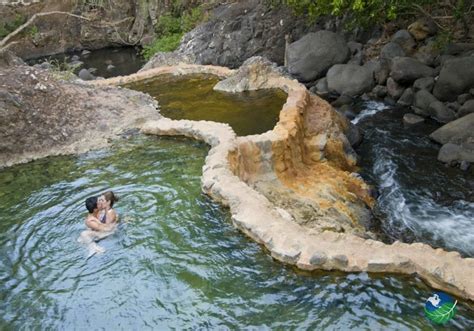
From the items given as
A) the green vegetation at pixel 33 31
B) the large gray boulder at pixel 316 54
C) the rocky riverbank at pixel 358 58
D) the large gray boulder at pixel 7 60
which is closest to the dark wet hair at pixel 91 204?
the large gray boulder at pixel 7 60

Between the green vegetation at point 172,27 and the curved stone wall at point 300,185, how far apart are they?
891 cm

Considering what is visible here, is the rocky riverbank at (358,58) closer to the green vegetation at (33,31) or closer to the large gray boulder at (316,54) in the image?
the large gray boulder at (316,54)

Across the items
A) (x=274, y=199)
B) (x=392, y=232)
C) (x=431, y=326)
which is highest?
(x=431, y=326)

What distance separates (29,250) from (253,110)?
21.5ft

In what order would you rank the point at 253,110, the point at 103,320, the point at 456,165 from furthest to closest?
the point at 253,110, the point at 456,165, the point at 103,320

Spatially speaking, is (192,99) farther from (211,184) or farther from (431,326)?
(431,326)

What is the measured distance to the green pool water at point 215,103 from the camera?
11.1 metres

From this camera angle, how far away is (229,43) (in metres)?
17.8

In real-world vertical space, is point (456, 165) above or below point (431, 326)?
below

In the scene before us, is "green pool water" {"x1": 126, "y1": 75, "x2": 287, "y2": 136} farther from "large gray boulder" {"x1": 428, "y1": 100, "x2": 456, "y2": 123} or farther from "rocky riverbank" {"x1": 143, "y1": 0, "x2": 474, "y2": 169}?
"large gray boulder" {"x1": 428, "y1": 100, "x2": 456, "y2": 123}

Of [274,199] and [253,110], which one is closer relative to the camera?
[274,199]

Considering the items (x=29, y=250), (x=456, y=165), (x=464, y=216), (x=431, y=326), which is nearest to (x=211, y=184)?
(x=29, y=250)

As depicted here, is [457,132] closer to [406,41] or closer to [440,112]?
[440,112]

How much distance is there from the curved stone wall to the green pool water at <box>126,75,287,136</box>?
1.65 feet
